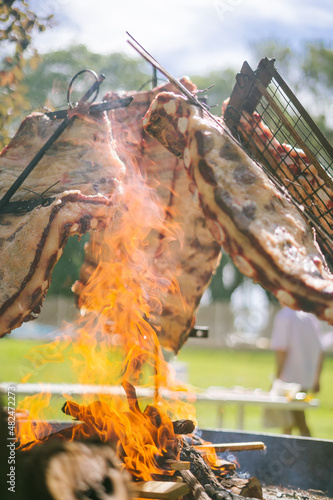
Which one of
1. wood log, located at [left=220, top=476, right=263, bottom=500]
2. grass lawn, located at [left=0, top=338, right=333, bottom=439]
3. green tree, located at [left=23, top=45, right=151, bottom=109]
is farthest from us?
grass lawn, located at [left=0, top=338, right=333, bottom=439]

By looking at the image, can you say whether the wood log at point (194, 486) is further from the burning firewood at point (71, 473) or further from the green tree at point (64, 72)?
the green tree at point (64, 72)

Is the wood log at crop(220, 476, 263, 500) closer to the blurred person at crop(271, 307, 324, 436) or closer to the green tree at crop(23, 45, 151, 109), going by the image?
the green tree at crop(23, 45, 151, 109)

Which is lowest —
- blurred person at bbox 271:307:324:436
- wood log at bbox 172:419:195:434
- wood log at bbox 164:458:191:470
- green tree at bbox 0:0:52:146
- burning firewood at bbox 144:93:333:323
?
wood log at bbox 164:458:191:470

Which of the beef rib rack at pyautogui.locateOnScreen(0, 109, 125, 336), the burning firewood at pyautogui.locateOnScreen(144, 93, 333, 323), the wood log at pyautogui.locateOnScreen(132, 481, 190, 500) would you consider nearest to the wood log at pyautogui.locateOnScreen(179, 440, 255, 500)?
the wood log at pyautogui.locateOnScreen(132, 481, 190, 500)

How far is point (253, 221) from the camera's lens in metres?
2.47

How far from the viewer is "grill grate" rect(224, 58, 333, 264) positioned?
3.15m

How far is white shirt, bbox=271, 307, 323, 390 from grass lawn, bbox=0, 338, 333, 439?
1212mm

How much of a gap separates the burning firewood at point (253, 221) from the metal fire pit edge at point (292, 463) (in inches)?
95.5

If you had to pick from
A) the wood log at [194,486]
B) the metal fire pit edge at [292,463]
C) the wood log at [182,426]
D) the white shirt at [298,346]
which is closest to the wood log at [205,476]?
the wood log at [194,486]

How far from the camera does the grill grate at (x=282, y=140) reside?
315 cm

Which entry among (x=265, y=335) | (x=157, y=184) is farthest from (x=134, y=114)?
(x=265, y=335)

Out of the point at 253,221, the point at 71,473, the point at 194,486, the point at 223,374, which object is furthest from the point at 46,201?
the point at 223,374

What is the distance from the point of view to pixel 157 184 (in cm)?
427

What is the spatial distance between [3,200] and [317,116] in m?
18.6
